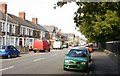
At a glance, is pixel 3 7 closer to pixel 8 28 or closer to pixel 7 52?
pixel 8 28

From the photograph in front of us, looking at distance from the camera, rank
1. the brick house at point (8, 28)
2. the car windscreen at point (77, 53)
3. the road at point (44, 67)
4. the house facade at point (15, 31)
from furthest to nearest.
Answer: the house facade at point (15, 31), the brick house at point (8, 28), the car windscreen at point (77, 53), the road at point (44, 67)

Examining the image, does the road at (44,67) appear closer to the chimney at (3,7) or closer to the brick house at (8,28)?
the brick house at (8,28)

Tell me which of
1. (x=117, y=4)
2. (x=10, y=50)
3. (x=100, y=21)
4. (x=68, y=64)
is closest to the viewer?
(x=117, y=4)

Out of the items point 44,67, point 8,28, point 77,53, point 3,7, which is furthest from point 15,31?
point 77,53

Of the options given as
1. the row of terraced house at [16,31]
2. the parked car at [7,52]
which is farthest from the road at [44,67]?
the row of terraced house at [16,31]

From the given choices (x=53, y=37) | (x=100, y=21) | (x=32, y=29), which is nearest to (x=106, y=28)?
(x=100, y=21)

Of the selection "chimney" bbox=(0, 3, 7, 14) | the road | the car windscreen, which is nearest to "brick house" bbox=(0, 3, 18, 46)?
"chimney" bbox=(0, 3, 7, 14)

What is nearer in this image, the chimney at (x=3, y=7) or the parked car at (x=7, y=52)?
the parked car at (x=7, y=52)

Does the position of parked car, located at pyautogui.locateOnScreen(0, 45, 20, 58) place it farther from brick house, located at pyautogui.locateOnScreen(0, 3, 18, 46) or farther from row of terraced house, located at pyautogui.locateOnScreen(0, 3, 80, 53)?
brick house, located at pyautogui.locateOnScreen(0, 3, 18, 46)

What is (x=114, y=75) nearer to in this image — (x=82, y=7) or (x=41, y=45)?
(x=82, y=7)

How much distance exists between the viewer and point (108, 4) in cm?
1596

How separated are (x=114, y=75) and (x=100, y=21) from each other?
89.3ft

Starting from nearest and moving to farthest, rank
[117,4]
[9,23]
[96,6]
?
[117,4] < [96,6] < [9,23]

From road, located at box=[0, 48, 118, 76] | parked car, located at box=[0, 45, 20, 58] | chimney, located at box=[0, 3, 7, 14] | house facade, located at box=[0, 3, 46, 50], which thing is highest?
chimney, located at box=[0, 3, 7, 14]
